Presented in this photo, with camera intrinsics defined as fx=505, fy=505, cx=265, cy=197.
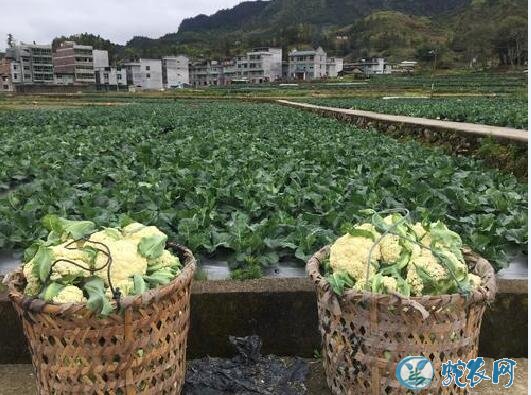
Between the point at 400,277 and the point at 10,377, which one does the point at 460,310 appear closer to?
the point at 400,277

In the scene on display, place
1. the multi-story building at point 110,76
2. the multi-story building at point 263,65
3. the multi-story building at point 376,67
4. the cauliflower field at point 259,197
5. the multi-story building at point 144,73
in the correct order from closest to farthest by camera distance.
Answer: the cauliflower field at point 259,197
the multi-story building at point 110,76
the multi-story building at point 144,73
the multi-story building at point 263,65
the multi-story building at point 376,67

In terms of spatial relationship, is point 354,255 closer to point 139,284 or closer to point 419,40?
point 139,284

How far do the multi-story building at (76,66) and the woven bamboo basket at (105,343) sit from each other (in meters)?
112

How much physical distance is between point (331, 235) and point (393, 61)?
467ft

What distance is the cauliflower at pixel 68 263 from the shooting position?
2.66 meters

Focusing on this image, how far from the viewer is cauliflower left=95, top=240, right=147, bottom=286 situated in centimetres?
275

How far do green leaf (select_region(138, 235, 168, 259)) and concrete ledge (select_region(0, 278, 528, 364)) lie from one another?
70 cm

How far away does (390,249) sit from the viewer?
295cm

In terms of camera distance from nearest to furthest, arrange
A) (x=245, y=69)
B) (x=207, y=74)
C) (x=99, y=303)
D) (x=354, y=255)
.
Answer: (x=99, y=303) → (x=354, y=255) → (x=245, y=69) → (x=207, y=74)

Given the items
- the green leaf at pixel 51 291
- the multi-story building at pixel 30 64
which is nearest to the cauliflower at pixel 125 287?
the green leaf at pixel 51 291

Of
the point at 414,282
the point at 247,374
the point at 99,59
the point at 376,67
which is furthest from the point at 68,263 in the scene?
the point at 99,59

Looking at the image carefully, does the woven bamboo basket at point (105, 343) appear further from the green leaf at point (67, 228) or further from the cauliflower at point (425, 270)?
the cauliflower at point (425, 270)

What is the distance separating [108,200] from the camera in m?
5.47

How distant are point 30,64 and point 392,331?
118 meters
